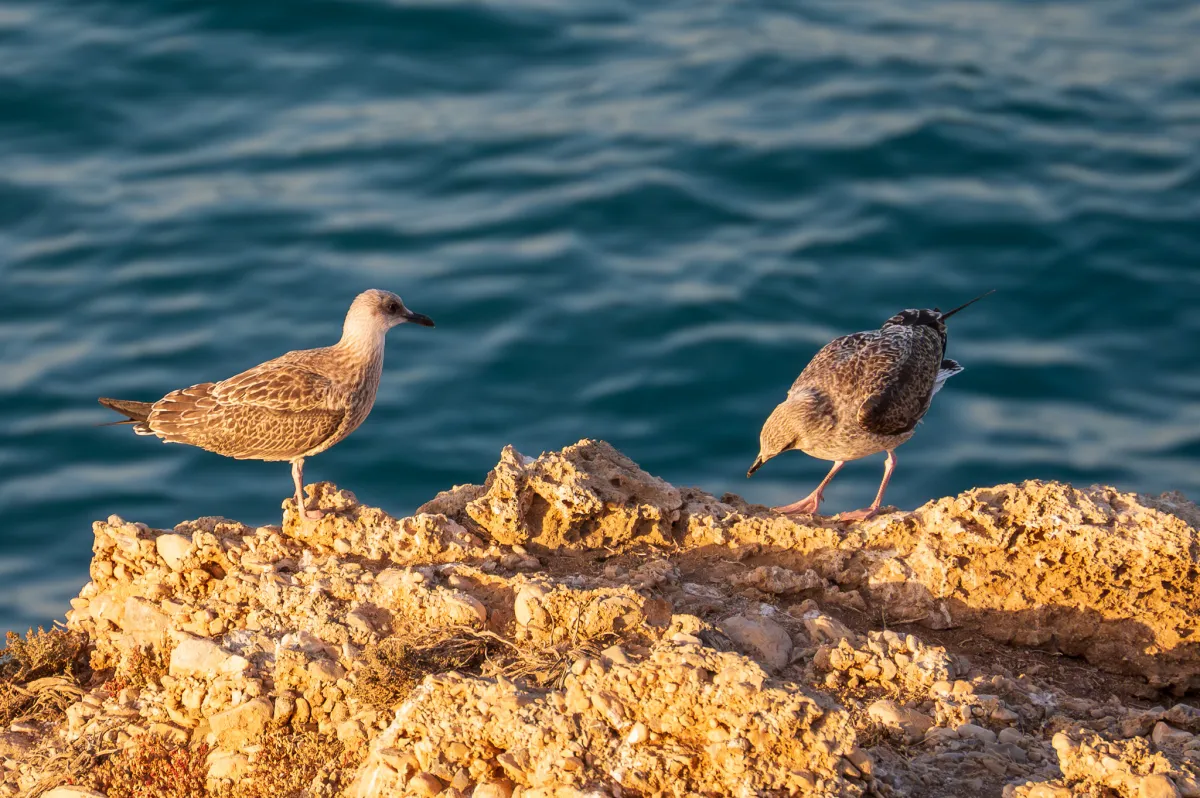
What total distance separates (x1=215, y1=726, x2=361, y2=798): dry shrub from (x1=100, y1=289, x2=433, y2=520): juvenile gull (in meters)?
3.12

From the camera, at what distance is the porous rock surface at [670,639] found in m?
5.48

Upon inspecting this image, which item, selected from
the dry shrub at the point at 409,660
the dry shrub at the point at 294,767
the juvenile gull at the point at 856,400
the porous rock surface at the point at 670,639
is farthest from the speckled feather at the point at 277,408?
the dry shrub at the point at 294,767

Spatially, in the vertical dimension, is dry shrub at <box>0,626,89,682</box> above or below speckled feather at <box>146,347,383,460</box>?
below

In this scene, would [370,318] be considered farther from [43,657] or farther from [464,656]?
[464,656]

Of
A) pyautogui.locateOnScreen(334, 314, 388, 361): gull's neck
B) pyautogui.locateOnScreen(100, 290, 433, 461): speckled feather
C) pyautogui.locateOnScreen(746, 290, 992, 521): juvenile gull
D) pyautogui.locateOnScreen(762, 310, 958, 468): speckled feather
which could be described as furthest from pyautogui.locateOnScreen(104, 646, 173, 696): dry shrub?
pyautogui.locateOnScreen(762, 310, 958, 468): speckled feather

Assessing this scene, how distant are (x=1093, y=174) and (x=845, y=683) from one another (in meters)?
20.5

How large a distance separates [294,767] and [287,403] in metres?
3.59

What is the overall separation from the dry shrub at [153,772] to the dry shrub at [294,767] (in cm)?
16

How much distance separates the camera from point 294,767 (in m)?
6.21

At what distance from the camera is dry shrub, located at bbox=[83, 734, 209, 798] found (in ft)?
20.6

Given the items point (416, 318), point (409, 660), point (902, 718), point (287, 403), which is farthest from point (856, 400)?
point (409, 660)

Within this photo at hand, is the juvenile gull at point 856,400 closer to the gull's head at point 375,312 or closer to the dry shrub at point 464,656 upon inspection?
the gull's head at point 375,312

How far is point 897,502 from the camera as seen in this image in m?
19.3

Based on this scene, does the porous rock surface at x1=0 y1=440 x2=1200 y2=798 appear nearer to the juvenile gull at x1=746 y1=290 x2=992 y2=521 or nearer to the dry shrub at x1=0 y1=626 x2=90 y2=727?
the dry shrub at x1=0 y1=626 x2=90 y2=727
